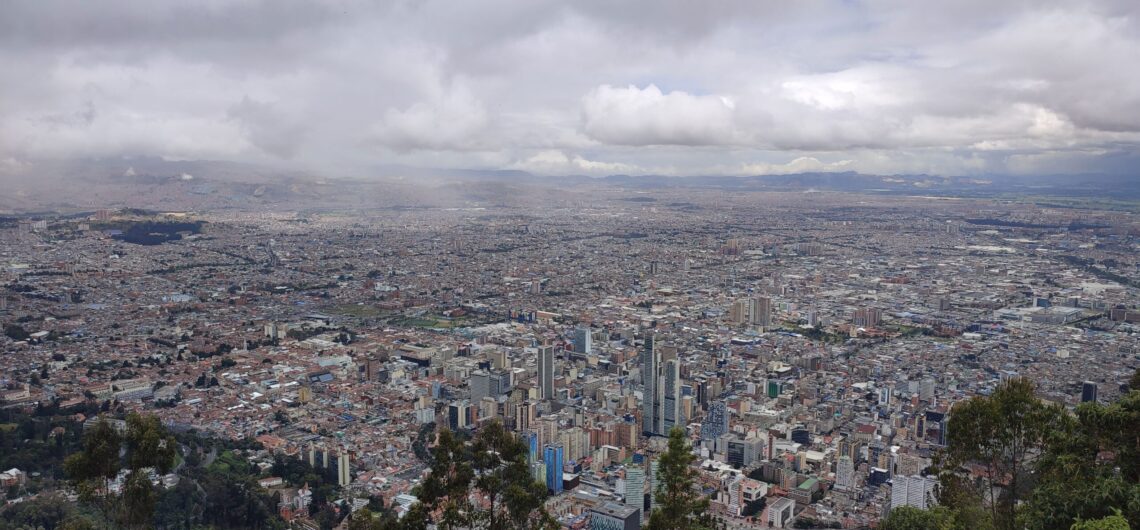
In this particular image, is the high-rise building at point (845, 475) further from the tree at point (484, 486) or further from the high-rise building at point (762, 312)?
the high-rise building at point (762, 312)

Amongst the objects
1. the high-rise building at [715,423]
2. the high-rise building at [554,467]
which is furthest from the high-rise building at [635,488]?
the high-rise building at [715,423]

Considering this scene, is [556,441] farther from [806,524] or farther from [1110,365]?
[1110,365]

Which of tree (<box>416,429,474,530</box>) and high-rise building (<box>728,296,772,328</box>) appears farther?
high-rise building (<box>728,296,772,328</box>)

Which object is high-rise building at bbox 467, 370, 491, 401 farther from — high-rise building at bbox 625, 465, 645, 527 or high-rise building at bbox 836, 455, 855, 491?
high-rise building at bbox 836, 455, 855, 491

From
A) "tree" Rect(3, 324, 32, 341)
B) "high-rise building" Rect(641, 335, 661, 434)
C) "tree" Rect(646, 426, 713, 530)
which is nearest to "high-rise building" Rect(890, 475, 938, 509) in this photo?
"high-rise building" Rect(641, 335, 661, 434)

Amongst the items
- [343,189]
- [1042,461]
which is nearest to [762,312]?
[1042,461]

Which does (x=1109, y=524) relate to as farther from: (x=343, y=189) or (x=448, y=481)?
(x=343, y=189)

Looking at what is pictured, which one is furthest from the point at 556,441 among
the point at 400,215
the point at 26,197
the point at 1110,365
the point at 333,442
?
the point at 26,197
